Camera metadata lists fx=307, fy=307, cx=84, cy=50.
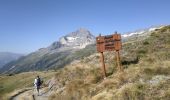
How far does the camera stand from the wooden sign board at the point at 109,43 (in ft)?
109

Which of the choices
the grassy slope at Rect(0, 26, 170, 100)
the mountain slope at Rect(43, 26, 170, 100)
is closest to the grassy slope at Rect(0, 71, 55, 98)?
the grassy slope at Rect(0, 26, 170, 100)

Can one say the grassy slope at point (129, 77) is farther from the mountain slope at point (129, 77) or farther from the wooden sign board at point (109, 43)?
the wooden sign board at point (109, 43)

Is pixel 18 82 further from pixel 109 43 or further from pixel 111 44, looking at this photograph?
pixel 111 44

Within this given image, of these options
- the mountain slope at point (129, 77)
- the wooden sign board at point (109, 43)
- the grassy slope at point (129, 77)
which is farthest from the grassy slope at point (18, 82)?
the wooden sign board at point (109, 43)

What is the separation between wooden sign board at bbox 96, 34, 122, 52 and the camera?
109ft

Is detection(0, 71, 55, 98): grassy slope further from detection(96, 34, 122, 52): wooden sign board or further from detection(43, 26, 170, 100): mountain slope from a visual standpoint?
detection(96, 34, 122, 52): wooden sign board

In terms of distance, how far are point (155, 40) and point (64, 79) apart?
14788 mm

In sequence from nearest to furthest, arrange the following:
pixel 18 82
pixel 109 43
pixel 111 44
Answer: pixel 111 44 < pixel 109 43 < pixel 18 82

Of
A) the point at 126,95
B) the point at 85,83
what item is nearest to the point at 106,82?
the point at 85,83

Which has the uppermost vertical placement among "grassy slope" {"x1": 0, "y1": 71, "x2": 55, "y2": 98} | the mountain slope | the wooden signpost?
the wooden signpost

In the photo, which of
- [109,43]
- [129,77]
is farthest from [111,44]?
[129,77]

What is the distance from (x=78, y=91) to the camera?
104 ft

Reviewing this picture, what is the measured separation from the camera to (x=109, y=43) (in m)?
33.9

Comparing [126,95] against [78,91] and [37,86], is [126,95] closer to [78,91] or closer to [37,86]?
[78,91]
